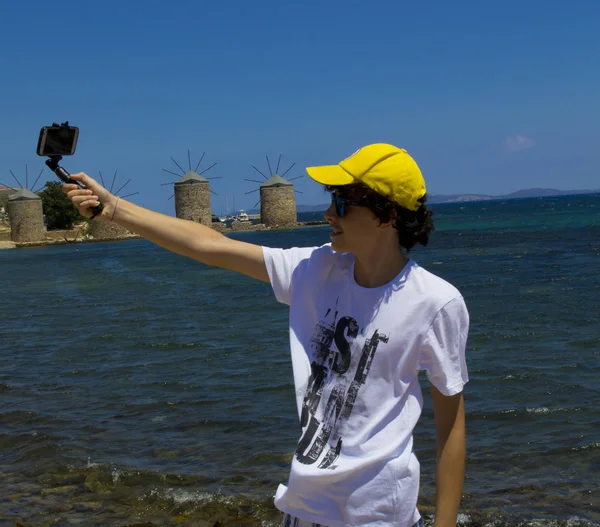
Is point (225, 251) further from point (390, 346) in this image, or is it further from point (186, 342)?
point (186, 342)

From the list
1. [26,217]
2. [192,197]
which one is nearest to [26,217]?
[26,217]

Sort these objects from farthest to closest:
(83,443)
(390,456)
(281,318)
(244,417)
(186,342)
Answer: (281,318) < (186,342) < (244,417) < (83,443) < (390,456)

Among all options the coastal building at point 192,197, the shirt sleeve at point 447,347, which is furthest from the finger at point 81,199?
the coastal building at point 192,197

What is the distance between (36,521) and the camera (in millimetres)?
3613

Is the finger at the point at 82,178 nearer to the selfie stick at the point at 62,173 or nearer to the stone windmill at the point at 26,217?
the selfie stick at the point at 62,173

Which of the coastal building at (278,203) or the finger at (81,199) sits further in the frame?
the coastal building at (278,203)

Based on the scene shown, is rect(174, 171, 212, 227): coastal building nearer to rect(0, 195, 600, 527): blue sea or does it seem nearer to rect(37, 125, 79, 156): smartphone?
rect(0, 195, 600, 527): blue sea

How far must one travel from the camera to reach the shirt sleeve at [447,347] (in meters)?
1.63

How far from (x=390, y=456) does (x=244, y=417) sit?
4154 millimetres

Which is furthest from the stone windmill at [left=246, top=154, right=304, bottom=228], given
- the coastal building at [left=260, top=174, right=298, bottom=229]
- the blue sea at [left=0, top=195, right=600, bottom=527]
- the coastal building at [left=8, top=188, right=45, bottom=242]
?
the blue sea at [left=0, top=195, right=600, bottom=527]

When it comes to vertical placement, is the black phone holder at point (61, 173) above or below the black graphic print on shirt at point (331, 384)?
above

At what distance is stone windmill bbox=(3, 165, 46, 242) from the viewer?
55250mm

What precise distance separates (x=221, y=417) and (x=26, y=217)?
5351 cm

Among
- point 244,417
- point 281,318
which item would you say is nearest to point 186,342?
point 281,318
